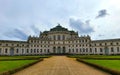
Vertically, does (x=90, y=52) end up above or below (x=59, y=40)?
below

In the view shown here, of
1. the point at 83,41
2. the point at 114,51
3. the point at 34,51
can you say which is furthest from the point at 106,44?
the point at 34,51

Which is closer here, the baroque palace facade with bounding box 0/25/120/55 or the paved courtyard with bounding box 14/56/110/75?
the paved courtyard with bounding box 14/56/110/75

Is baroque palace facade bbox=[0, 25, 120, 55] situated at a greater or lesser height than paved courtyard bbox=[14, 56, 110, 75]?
greater

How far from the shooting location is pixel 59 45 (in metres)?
119

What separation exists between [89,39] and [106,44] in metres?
12.1

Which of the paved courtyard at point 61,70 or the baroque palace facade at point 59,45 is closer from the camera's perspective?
the paved courtyard at point 61,70

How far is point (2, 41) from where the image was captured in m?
103

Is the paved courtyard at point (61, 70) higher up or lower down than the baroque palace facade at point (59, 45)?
lower down

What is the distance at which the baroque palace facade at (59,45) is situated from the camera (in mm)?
104062

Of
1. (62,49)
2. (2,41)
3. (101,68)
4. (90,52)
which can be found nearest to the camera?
(101,68)

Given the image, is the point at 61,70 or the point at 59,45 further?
the point at 59,45

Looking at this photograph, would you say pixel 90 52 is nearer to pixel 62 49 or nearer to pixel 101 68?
pixel 62 49

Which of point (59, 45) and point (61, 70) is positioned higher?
point (59, 45)

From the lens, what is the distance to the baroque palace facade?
104062 millimetres
